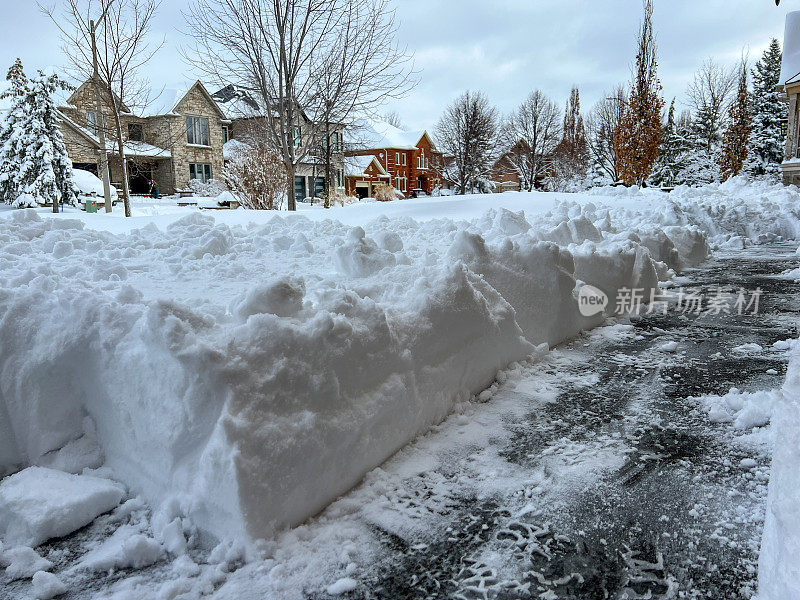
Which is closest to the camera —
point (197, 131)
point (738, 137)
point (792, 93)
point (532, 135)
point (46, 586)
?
point (46, 586)

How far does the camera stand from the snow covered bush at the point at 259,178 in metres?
15.9

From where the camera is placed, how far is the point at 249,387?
2080mm

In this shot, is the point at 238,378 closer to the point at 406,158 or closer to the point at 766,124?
the point at 766,124

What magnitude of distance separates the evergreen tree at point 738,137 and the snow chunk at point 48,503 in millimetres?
33922

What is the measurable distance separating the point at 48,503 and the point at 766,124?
38767 millimetres

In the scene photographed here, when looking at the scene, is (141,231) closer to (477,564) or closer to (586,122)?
(477,564)

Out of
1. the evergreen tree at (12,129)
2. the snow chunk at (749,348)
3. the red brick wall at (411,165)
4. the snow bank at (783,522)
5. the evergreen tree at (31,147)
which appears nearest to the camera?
the snow bank at (783,522)

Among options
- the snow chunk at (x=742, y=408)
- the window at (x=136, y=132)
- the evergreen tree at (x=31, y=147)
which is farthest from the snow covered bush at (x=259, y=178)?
the window at (x=136, y=132)

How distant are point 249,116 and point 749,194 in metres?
14.8

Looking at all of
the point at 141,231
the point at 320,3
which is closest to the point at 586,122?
the point at 320,3

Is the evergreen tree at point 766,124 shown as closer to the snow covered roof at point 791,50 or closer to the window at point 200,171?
the snow covered roof at point 791,50

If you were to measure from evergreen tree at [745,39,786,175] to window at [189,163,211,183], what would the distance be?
1283 inches

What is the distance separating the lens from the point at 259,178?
52.8ft

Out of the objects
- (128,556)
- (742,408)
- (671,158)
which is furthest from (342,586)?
(671,158)
